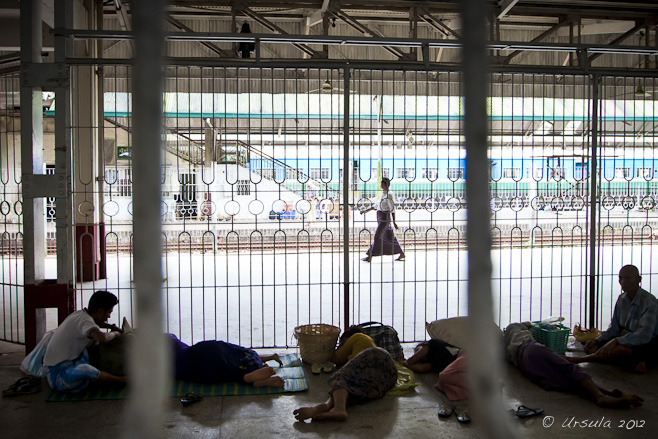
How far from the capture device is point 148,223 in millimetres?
763

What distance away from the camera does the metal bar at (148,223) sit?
746 mm

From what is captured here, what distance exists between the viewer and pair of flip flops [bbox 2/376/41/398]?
3.81m

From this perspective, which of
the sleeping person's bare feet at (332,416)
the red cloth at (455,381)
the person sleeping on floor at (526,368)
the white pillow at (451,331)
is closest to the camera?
the sleeping person's bare feet at (332,416)

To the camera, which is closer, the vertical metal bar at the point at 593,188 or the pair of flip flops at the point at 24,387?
the pair of flip flops at the point at 24,387

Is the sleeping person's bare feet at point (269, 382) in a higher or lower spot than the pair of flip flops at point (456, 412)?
higher

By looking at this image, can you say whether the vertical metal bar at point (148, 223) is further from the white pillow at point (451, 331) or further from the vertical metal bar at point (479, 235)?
the white pillow at point (451, 331)

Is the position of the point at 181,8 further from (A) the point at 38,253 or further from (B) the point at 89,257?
(A) the point at 38,253

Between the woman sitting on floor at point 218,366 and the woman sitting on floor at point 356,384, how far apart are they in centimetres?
→ 57

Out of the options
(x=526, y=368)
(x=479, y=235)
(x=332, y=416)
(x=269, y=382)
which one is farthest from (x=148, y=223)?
(x=526, y=368)

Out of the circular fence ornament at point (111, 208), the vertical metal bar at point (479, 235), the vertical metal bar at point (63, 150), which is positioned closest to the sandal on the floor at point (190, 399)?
the vertical metal bar at point (63, 150)

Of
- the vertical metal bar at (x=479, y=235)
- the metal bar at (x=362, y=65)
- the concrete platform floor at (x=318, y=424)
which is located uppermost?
the metal bar at (x=362, y=65)

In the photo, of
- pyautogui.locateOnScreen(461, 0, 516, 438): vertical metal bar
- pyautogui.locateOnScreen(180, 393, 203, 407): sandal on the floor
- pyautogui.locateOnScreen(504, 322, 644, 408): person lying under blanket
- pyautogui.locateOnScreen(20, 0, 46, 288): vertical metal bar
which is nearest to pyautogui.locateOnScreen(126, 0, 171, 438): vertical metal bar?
pyautogui.locateOnScreen(461, 0, 516, 438): vertical metal bar

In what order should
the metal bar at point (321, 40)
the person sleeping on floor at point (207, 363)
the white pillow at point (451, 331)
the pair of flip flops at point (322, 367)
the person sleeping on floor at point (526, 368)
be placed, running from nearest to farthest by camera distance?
the person sleeping on floor at point (526, 368)
the person sleeping on floor at point (207, 363)
the pair of flip flops at point (322, 367)
the metal bar at point (321, 40)
the white pillow at point (451, 331)

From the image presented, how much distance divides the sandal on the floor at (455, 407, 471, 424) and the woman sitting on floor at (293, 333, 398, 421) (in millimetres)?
512
